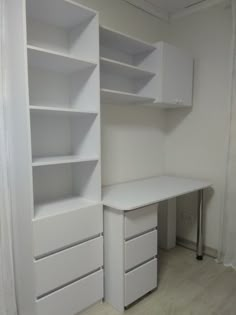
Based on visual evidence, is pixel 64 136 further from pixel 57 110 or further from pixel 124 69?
pixel 124 69

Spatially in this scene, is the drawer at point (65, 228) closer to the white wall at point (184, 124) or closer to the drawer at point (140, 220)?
the drawer at point (140, 220)

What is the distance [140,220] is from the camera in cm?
189

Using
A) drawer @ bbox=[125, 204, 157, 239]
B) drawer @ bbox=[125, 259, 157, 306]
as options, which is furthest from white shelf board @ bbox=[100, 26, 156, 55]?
drawer @ bbox=[125, 259, 157, 306]

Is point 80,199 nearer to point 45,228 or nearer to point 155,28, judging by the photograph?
point 45,228

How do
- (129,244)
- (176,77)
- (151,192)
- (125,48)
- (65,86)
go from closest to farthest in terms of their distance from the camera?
(129,244) → (65,86) → (151,192) → (125,48) → (176,77)

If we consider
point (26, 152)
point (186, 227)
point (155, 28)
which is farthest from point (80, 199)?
point (155, 28)

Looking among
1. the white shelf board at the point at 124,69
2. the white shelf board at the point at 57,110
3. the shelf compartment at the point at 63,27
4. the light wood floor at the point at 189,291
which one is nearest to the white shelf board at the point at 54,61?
the shelf compartment at the point at 63,27

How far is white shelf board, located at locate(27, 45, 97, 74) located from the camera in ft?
5.07

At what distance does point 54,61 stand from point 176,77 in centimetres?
135

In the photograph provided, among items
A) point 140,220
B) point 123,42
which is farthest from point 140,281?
point 123,42

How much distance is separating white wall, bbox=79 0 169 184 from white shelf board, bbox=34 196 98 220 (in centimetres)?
55

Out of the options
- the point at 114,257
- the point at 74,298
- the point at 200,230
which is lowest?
the point at 74,298

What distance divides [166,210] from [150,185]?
0.53m

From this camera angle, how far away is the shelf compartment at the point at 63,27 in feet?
5.51
